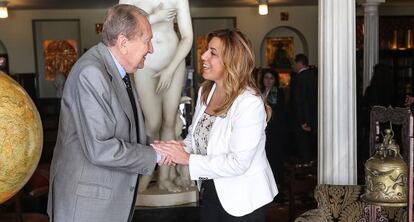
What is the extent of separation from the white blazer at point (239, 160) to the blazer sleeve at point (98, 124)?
1.58 feet

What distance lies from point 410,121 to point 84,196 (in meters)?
1.29

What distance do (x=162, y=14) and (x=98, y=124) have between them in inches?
79.8

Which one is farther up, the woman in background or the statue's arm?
the statue's arm

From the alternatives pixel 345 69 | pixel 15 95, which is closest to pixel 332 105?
pixel 345 69

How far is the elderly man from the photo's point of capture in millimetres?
2029

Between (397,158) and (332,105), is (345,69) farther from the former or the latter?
(397,158)

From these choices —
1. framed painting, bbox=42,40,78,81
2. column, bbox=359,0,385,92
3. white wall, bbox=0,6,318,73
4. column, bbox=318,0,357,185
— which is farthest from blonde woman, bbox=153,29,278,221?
framed painting, bbox=42,40,78,81

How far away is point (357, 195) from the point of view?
302cm

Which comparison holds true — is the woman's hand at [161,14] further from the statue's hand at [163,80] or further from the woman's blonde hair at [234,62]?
the woman's blonde hair at [234,62]

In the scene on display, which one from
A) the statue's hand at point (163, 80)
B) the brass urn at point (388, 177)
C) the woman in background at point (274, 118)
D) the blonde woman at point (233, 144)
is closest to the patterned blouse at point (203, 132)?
the blonde woman at point (233, 144)

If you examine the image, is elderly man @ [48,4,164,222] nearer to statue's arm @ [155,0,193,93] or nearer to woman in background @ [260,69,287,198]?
statue's arm @ [155,0,193,93]

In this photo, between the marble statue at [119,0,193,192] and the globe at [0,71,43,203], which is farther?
the marble statue at [119,0,193,192]

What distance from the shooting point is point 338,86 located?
3.78m

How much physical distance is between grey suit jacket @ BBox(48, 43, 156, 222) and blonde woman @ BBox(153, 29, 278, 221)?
0.92 ft
